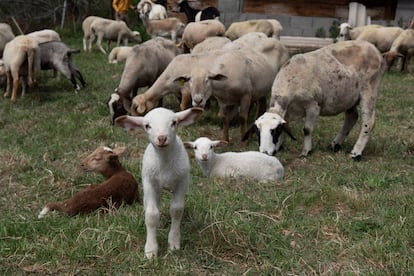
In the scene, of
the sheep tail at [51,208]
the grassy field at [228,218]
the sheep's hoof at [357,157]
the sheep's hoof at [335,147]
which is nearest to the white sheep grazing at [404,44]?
the grassy field at [228,218]

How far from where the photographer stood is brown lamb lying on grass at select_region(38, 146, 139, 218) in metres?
5.20

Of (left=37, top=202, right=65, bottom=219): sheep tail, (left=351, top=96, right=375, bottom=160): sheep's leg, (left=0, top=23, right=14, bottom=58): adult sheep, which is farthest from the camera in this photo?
(left=0, top=23, right=14, bottom=58): adult sheep

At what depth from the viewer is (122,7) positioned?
22969 mm

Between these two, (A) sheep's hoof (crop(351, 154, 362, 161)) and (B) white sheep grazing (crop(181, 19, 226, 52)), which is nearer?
(A) sheep's hoof (crop(351, 154, 362, 161))

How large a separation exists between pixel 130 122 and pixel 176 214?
717mm

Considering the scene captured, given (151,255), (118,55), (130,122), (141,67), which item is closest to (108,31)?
(118,55)

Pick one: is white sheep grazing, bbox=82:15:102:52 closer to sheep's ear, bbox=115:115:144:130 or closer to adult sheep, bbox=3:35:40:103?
adult sheep, bbox=3:35:40:103

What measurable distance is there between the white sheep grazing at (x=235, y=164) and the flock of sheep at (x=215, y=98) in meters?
0.01

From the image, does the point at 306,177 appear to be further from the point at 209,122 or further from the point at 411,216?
the point at 209,122

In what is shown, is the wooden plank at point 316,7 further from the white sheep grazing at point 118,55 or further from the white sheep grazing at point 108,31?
the white sheep grazing at point 118,55

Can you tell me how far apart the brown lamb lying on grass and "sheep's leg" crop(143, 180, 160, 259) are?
1.11 metres

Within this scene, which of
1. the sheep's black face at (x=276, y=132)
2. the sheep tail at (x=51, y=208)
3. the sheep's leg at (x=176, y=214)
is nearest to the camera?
the sheep's leg at (x=176, y=214)

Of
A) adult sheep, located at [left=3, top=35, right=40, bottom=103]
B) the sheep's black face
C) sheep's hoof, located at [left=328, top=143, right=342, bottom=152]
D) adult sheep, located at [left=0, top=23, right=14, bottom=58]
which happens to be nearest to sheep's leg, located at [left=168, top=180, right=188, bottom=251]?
the sheep's black face

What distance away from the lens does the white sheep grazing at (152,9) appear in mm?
21269
